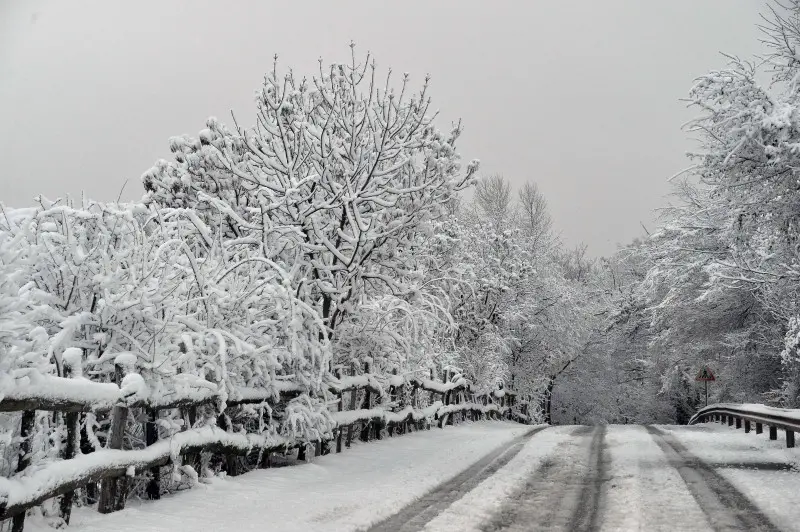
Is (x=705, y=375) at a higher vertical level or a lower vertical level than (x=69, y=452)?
higher

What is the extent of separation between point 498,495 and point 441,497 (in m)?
0.66

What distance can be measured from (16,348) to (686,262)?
79.6ft

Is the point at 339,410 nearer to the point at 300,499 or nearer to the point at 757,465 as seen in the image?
the point at 300,499

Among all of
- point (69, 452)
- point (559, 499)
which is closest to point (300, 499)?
point (69, 452)

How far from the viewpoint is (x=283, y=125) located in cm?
1230

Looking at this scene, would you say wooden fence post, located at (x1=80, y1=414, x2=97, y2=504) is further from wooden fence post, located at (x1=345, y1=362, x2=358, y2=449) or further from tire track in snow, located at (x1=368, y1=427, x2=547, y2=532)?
wooden fence post, located at (x1=345, y1=362, x2=358, y2=449)

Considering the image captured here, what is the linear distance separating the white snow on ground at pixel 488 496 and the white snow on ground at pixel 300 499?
0.59 metres

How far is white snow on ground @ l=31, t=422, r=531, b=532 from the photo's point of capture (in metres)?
6.07

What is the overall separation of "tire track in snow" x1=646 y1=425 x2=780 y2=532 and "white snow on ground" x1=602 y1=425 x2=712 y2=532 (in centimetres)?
11

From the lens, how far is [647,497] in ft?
25.2

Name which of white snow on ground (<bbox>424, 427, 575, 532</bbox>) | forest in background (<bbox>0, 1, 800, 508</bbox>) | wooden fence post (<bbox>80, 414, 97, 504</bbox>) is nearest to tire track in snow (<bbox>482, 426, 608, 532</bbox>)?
white snow on ground (<bbox>424, 427, 575, 532</bbox>)

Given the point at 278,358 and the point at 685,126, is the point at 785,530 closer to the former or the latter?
the point at 278,358

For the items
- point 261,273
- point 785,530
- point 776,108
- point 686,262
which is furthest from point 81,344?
point 686,262

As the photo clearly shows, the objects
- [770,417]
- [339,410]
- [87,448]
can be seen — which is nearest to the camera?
[87,448]
